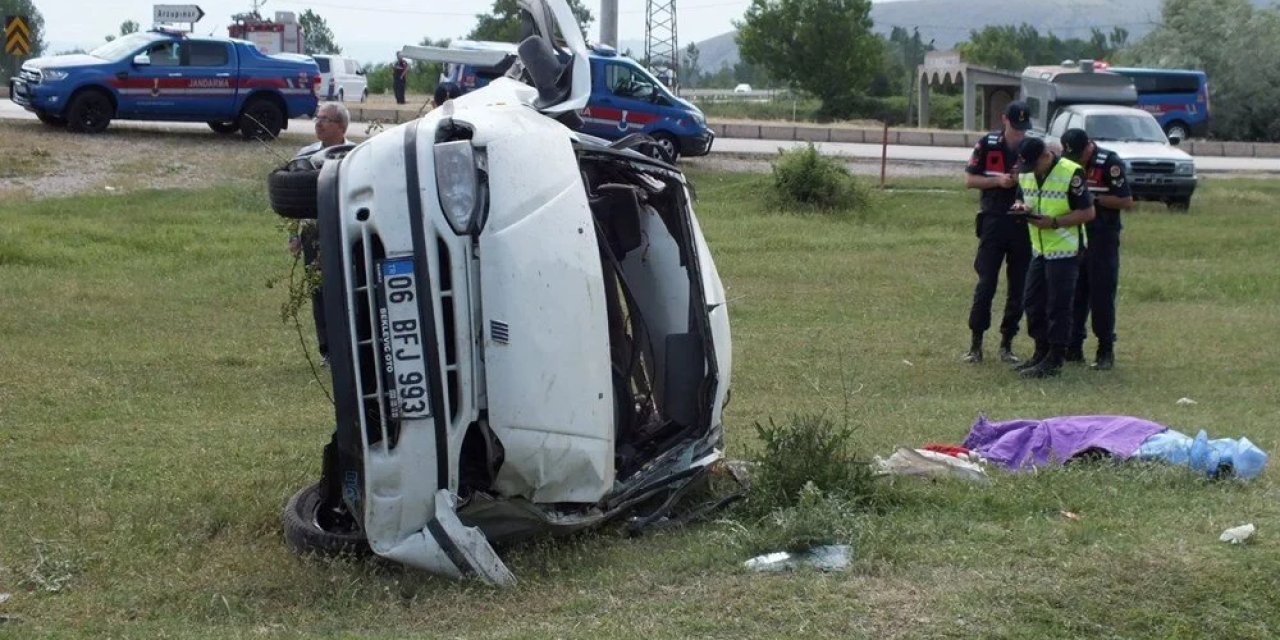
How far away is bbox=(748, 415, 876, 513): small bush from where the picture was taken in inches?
249

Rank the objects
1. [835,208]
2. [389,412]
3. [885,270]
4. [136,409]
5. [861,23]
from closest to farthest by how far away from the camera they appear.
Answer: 1. [389,412]
2. [136,409]
3. [885,270]
4. [835,208]
5. [861,23]

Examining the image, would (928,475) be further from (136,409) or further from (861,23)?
(861,23)

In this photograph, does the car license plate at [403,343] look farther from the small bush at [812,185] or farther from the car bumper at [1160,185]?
the car bumper at [1160,185]

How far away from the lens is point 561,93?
6602 mm

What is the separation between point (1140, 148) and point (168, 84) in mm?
15793

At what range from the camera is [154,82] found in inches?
1061

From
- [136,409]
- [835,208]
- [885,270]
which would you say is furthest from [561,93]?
[835,208]

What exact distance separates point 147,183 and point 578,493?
1915 centimetres

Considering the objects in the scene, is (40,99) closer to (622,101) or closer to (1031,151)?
(622,101)

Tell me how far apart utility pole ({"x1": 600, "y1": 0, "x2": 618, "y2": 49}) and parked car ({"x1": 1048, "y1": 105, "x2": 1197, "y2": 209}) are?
389 inches

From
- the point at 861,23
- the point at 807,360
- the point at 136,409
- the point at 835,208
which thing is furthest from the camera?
the point at 861,23

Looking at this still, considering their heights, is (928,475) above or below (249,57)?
below

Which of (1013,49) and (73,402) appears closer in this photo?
(73,402)

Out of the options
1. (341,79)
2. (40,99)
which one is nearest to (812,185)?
(40,99)
